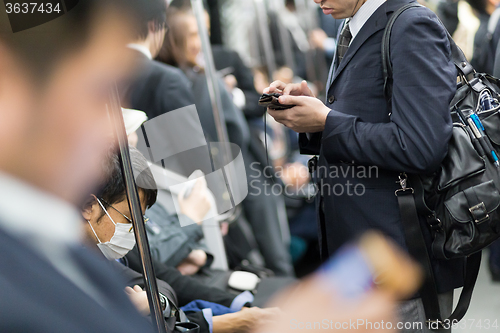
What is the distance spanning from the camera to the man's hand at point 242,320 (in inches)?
63.9

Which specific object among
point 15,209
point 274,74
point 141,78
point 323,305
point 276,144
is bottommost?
point 276,144

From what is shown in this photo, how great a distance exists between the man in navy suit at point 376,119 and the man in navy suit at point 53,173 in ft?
2.12

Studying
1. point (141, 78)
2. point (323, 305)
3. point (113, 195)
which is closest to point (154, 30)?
point (141, 78)

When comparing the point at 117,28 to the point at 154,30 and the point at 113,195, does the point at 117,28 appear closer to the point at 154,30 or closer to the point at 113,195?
the point at 113,195

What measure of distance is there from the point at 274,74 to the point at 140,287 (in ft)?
13.6

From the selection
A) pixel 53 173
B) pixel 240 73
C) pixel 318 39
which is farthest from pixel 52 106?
pixel 318 39

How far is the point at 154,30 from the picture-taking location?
185cm

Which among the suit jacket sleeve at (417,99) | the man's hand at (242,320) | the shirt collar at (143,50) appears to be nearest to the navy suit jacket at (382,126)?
the suit jacket sleeve at (417,99)

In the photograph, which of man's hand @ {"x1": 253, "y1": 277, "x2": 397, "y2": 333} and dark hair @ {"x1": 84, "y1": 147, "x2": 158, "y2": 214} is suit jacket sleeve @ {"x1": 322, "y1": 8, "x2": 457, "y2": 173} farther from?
dark hair @ {"x1": 84, "y1": 147, "x2": 158, "y2": 214}

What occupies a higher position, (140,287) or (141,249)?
(141,249)

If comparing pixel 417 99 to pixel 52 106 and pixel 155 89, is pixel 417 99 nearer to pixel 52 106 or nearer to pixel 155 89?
pixel 52 106

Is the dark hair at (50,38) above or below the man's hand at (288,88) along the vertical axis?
above

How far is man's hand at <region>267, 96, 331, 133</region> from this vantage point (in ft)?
3.87

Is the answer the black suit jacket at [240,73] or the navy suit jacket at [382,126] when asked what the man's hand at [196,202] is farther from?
the black suit jacket at [240,73]
